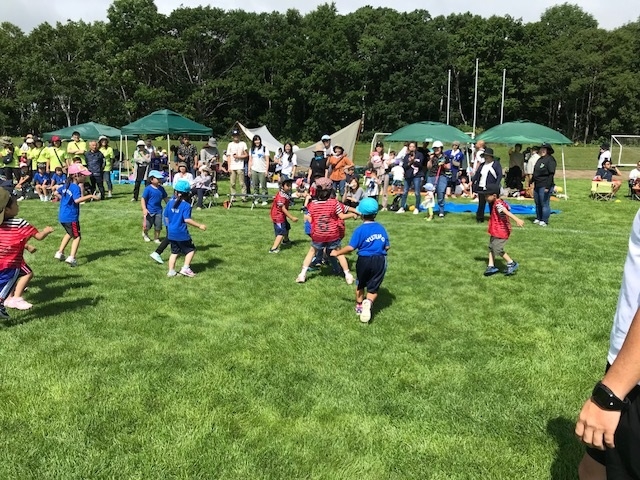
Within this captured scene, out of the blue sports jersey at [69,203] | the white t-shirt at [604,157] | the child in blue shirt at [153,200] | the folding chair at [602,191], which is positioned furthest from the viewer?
the white t-shirt at [604,157]

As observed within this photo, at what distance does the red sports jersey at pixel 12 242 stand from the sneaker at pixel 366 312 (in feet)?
12.6

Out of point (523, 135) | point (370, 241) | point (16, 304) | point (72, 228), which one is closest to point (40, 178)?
point (72, 228)

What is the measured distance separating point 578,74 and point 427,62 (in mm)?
16682

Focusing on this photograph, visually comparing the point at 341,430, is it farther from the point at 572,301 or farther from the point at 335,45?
the point at 335,45

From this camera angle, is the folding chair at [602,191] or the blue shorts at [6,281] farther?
the folding chair at [602,191]

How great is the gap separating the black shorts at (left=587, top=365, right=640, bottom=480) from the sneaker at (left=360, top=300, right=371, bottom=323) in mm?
4195

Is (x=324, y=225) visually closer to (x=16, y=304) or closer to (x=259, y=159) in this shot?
(x=16, y=304)

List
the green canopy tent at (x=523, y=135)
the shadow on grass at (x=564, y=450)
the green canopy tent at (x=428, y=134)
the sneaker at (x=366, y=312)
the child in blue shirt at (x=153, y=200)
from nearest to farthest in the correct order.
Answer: the shadow on grass at (x=564, y=450)
the sneaker at (x=366, y=312)
the child in blue shirt at (x=153, y=200)
the green canopy tent at (x=523, y=135)
the green canopy tent at (x=428, y=134)

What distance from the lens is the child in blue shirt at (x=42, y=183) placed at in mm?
16234

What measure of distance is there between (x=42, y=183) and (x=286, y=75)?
47.4 meters

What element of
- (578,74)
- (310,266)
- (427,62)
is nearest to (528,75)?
(578,74)

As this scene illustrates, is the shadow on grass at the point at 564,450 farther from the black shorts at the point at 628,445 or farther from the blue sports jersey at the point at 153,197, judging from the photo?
the blue sports jersey at the point at 153,197

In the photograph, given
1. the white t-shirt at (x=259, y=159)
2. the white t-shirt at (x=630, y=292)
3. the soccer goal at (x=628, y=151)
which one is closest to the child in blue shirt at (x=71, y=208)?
the white t-shirt at (x=259, y=159)

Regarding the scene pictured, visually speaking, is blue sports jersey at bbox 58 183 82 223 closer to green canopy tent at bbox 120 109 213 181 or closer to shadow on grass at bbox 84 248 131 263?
shadow on grass at bbox 84 248 131 263
